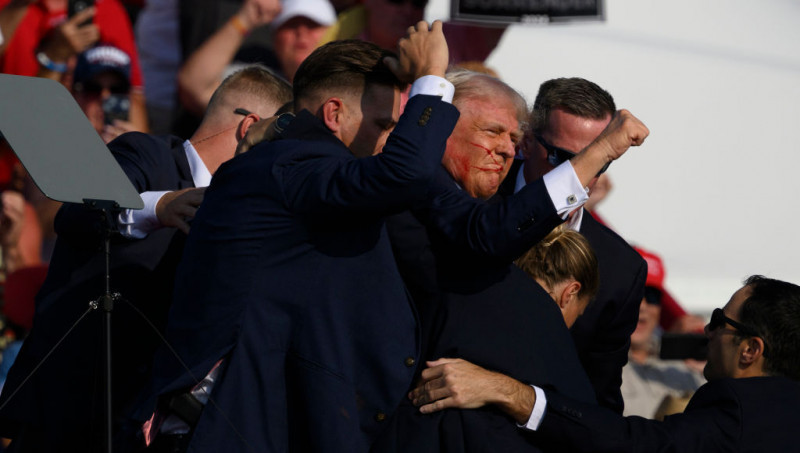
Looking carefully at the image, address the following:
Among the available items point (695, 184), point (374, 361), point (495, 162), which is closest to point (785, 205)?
point (695, 184)

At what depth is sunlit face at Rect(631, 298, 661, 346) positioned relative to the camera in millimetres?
5617

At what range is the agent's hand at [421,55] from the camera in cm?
264

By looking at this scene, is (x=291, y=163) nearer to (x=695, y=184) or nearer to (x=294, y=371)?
(x=294, y=371)

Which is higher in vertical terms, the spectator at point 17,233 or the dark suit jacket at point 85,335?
the dark suit jacket at point 85,335

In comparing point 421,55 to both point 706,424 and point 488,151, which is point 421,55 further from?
point 706,424

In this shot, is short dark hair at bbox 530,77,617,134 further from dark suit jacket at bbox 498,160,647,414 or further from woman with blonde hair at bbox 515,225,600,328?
woman with blonde hair at bbox 515,225,600,328

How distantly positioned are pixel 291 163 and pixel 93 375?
113cm

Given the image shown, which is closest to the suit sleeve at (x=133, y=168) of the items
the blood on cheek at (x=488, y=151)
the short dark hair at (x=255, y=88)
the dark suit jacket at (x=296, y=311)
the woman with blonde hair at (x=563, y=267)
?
the short dark hair at (x=255, y=88)

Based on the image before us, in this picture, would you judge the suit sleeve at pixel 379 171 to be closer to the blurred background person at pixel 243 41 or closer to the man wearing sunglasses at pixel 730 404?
the man wearing sunglasses at pixel 730 404

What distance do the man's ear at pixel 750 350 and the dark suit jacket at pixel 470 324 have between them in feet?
1.90

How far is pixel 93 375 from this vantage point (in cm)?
330

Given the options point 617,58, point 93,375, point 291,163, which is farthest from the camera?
point 617,58

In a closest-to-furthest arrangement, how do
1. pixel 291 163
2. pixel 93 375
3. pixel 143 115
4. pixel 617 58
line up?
pixel 291 163 < pixel 93 375 < pixel 143 115 < pixel 617 58

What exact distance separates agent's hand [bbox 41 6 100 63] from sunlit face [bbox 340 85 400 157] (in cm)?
339
